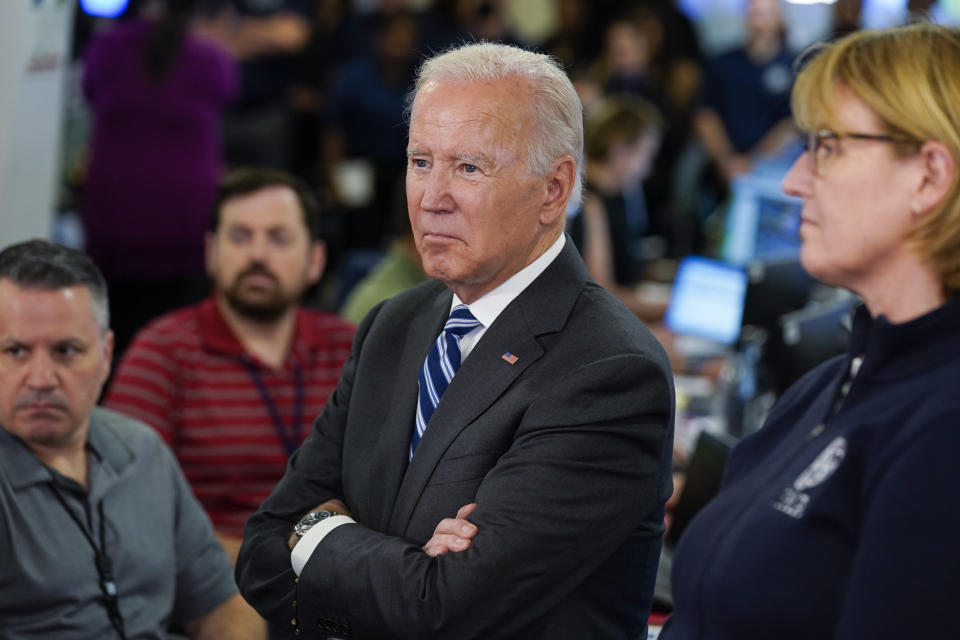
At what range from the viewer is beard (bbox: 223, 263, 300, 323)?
335 centimetres

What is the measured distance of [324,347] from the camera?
11.3ft

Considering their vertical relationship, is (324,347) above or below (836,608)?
below

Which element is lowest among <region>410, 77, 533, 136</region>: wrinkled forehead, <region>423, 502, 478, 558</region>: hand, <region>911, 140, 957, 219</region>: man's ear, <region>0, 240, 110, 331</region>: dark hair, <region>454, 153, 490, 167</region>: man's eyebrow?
<region>423, 502, 478, 558</region>: hand

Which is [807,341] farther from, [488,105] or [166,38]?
[166,38]

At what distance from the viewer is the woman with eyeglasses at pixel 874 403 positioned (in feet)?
4.35

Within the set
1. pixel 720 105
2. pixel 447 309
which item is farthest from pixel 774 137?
pixel 447 309

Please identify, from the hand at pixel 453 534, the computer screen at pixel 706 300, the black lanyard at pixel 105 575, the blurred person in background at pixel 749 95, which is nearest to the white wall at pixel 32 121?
the black lanyard at pixel 105 575

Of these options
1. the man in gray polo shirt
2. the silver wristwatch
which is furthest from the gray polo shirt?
the silver wristwatch

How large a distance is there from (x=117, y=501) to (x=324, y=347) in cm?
111

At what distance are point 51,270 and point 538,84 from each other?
3.46 ft

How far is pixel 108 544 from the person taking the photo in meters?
2.34

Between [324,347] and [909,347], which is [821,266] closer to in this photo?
[909,347]

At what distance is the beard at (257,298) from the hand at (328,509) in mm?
1389

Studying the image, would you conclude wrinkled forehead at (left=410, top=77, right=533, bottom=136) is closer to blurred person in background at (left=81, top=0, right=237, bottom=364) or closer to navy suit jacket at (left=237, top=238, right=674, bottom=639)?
navy suit jacket at (left=237, top=238, right=674, bottom=639)
